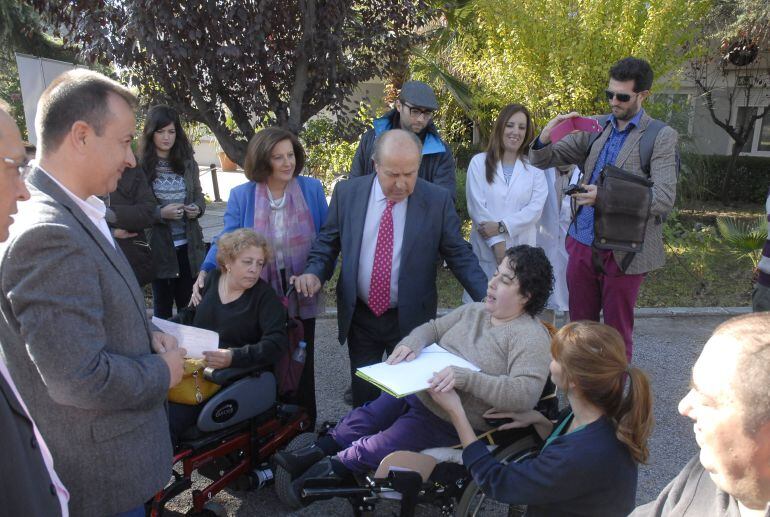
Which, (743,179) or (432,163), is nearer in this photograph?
(432,163)

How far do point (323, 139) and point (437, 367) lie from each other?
522 centimetres

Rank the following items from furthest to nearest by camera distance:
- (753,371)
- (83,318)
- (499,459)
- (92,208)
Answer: (499,459)
(92,208)
(83,318)
(753,371)

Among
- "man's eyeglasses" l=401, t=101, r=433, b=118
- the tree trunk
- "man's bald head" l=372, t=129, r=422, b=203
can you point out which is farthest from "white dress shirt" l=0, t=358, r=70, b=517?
the tree trunk

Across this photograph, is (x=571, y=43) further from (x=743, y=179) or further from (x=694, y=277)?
(x=743, y=179)

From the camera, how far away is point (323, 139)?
7246 mm

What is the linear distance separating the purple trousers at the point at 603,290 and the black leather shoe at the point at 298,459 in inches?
71.6

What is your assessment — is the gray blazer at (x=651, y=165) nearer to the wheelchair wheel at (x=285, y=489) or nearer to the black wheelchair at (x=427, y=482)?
the black wheelchair at (x=427, y=482)

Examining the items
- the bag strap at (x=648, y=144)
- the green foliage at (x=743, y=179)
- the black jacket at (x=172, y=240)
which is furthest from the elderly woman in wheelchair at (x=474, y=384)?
the green foliage at (x=743, y=179)

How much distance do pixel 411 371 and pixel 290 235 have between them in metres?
1.29

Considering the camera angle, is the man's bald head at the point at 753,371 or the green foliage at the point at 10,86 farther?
the green foliage at the point at 10,86

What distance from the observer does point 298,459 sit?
2.61 m

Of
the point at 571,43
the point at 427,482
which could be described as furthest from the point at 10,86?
the point at 427,482

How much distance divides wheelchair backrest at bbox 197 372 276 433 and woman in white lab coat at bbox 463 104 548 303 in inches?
73.2

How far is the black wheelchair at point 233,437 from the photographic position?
2611mm
